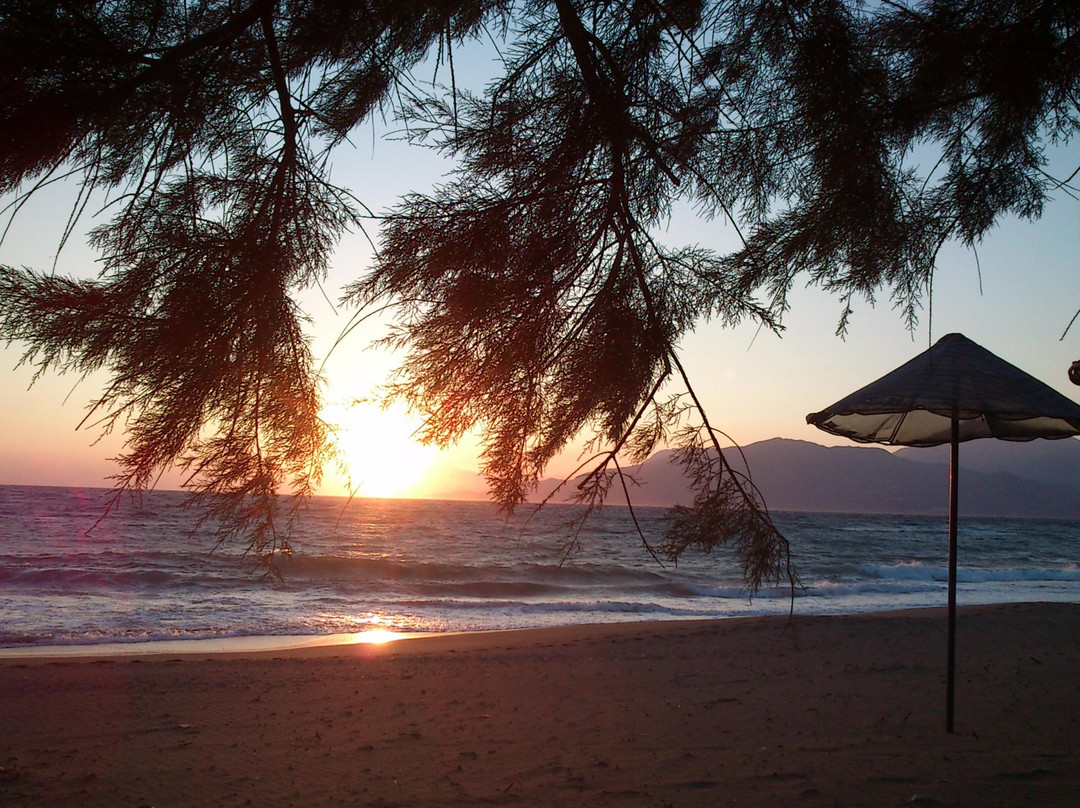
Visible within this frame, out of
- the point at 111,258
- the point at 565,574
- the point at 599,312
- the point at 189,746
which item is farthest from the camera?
the point at 565,574

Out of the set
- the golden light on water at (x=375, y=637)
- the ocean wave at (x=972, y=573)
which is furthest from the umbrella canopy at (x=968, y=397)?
the ocean wave at (x=972, y=573)

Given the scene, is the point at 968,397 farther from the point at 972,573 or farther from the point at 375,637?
the point at 972,573

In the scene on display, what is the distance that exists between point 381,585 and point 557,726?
14.1 meters

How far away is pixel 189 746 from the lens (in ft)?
17.8

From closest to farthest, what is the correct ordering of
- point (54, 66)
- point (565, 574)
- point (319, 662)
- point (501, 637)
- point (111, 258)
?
1. point (54, 66)
2. point (111, 258)
3. point (319, 662)
4. point (501, 637)
5. point (565, 574)

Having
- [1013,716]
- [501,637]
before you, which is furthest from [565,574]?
[1013,716]

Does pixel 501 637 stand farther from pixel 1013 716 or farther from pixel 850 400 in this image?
pixel 850 400

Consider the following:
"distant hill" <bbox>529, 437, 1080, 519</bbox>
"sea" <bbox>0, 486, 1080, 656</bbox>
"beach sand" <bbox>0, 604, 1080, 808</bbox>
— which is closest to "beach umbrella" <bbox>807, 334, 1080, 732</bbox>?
"beach sand" <bbox>0, 604, 1080, 808</bbox>

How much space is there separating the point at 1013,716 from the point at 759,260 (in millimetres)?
Result: 4824

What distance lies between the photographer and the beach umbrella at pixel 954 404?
3910mm

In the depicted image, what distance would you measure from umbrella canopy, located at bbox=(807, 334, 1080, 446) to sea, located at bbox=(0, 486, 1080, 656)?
6.24 feet

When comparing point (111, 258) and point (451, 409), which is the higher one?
point (111, 258)

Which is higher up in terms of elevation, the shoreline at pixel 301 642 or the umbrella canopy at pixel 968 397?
the umbrella canopy at pixel 968 397

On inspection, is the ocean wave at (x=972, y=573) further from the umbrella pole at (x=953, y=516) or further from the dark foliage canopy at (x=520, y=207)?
the dark foliage canopy at (x=520, y=207)
